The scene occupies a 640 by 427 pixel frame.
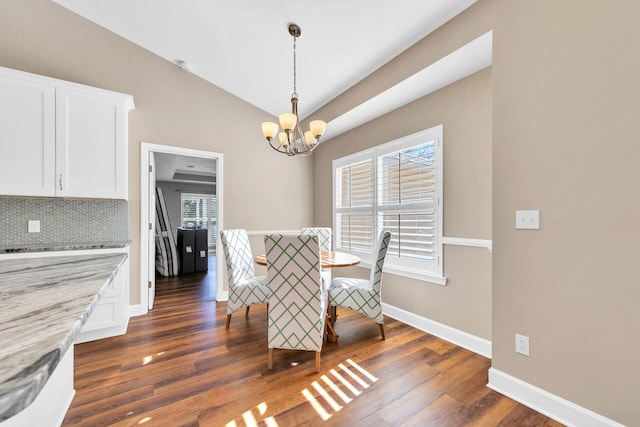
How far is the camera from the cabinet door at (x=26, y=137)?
2217mm

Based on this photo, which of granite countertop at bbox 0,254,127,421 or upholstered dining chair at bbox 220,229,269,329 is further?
upholstered dining chair at bbox 220,229,269,329

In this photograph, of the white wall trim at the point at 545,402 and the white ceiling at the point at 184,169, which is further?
the white ceiling at the point at 184,169

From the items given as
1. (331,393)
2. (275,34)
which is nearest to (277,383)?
(331,393)

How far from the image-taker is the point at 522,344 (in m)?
1.71

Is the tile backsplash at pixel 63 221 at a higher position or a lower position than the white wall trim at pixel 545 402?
higher

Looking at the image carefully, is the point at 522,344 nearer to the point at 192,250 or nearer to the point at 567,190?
the point at 567,190

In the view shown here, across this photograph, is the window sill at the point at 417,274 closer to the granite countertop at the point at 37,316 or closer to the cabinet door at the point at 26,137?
the granite countertop at the point at 37,316

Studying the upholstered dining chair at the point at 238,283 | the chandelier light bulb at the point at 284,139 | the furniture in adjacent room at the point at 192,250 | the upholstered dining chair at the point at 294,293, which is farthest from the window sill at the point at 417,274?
the furniture in adjacent room at the point at 192,250

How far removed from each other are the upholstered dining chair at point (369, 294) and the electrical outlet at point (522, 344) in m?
1.02

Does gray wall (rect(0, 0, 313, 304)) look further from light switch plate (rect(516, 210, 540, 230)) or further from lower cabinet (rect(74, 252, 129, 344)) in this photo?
light switch plate (rect(516, 210, 540, 230))

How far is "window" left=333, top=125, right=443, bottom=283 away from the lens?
2678mm

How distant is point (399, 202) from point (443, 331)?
4.51 ft

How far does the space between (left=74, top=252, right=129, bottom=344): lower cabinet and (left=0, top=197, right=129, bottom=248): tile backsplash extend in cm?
52

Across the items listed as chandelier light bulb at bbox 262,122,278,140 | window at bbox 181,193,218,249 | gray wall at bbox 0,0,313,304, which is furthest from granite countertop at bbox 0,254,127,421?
window at bbox 181,193,218,249
